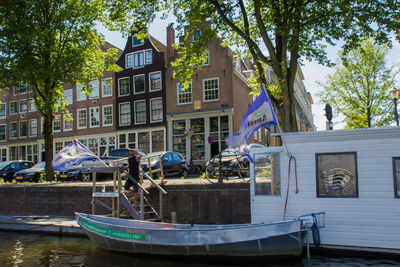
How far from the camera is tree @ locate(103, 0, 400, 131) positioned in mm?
13266

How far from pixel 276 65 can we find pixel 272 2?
8.39 feet

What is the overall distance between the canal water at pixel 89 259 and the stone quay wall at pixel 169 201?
1565 mm

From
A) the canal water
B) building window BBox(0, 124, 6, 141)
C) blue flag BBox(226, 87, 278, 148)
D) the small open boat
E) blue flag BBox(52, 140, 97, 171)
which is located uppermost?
building window BBox(0, 124, 6, 141)

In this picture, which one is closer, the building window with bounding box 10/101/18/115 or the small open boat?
the small open boat

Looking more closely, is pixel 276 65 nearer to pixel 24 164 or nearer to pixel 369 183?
pixel 369 183

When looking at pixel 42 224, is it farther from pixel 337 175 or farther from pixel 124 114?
pixel 124 114

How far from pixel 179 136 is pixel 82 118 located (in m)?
12.1

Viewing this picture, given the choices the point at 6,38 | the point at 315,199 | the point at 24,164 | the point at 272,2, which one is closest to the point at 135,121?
the point at 24,164

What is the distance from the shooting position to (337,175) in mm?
9727

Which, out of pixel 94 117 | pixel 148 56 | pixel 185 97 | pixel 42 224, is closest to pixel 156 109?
pixel 185 97

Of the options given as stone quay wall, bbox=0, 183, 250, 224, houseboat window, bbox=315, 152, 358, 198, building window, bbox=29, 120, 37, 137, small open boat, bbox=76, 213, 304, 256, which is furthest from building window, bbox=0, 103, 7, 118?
houseboat window, bbox=315, 152, 358, 198

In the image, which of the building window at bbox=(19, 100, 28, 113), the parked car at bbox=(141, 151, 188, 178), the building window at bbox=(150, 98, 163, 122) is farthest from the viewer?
the building window at bbox=(19, 100, 28, 113)

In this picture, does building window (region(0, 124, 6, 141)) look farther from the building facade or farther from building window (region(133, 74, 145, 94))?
building window (region(133, 74, 145, 94))

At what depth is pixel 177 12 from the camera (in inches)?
639
